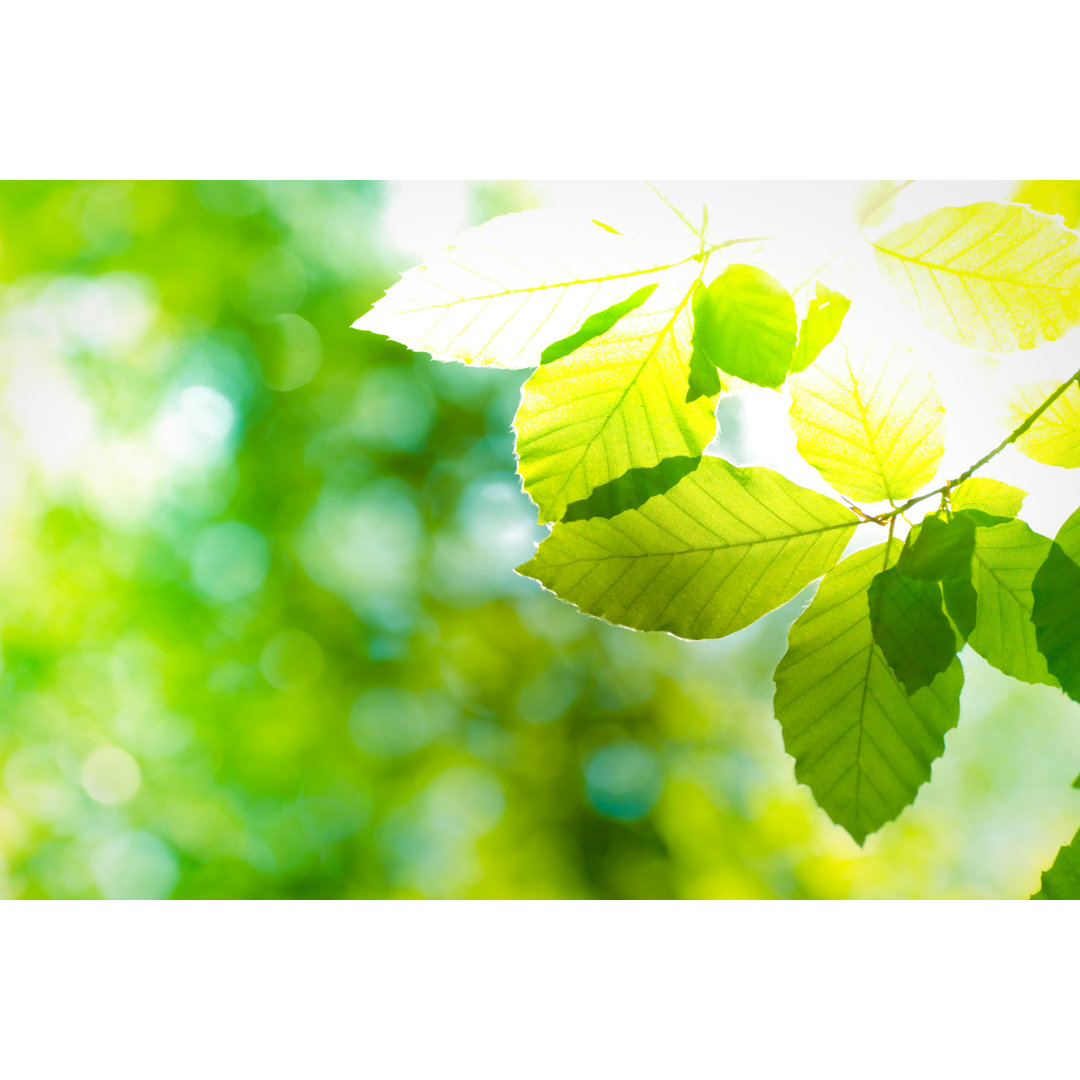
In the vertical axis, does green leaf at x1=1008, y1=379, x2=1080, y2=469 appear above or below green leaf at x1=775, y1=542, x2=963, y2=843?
above

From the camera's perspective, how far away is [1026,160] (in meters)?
0.36

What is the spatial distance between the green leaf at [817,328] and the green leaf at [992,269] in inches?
0.9

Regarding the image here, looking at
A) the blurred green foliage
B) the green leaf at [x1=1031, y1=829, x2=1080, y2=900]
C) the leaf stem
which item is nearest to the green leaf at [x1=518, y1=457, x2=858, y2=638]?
the leaf stem

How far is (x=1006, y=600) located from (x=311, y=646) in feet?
5.79

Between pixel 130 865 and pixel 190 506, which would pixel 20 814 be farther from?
pixel 190 506

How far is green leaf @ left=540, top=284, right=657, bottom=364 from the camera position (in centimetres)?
17

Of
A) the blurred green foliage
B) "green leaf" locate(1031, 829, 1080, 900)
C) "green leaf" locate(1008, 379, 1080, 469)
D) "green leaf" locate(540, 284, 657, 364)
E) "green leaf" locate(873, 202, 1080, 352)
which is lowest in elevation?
the blurred green foliage

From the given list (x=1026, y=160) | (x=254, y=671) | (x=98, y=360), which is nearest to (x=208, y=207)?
(x=98, y=360)

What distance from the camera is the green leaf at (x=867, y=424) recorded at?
0.20m

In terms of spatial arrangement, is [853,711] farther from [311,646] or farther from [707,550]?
[311,646]

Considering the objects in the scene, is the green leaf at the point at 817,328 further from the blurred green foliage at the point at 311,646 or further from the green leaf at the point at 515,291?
the blurred green foliage at the point at 311,646

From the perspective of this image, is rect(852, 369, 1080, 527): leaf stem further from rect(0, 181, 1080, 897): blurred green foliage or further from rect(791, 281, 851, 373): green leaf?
rect(0, 181, 1080, 897): blurred green foliage

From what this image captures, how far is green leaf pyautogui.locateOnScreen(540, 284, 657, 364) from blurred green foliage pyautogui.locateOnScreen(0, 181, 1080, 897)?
1.25 metres

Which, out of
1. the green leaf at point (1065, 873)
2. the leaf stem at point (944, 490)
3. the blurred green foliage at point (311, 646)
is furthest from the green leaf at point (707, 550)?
the blurred green foliage at point (311, 646)
